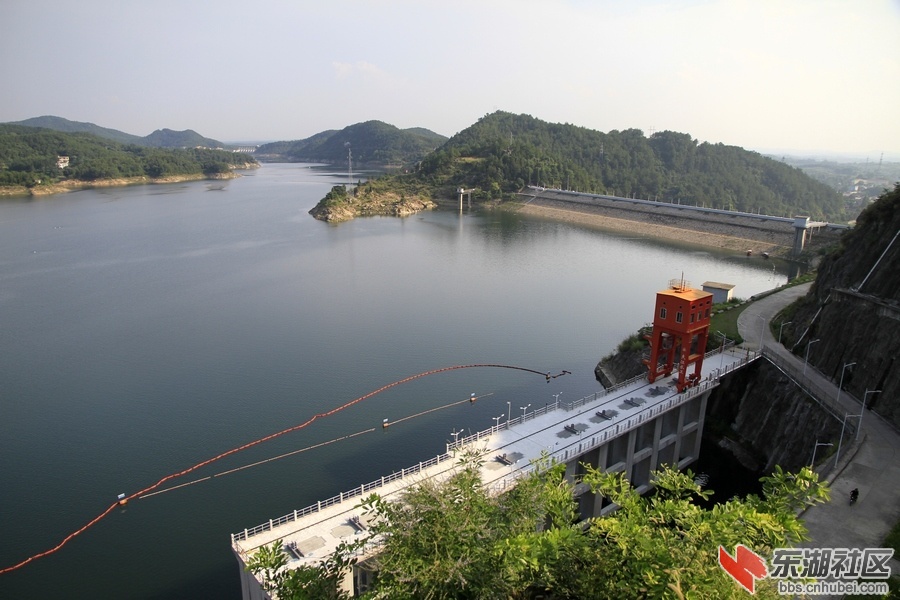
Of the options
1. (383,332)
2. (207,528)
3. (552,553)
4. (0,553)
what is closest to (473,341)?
(383,332)

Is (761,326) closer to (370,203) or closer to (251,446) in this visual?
(251,446)

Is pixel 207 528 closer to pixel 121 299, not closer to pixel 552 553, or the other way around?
pixel 552 553

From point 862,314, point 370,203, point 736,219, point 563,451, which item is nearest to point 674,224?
point 736,219

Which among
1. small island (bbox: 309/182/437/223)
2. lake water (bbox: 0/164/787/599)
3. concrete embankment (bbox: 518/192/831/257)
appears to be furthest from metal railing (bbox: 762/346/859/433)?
small island (bbox: 309/182/437/223)

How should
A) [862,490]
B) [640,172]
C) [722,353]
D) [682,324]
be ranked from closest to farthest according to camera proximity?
1. [862,490]
2. [682,324]
3. [722,353]
4. [640,172]

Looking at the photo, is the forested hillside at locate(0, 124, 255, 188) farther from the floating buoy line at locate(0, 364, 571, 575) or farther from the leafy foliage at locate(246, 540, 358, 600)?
the leafy foliage at locate(246, 540, 358, 600)

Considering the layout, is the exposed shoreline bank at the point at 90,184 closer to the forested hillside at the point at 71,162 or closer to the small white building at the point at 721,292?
the forested hillside at the point at 71,162

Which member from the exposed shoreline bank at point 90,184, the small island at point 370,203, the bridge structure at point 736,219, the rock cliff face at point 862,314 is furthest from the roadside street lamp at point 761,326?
the exposed shoreline bank at point 90,184
